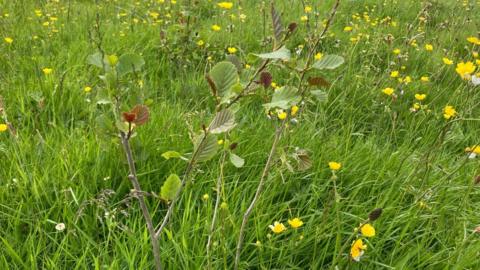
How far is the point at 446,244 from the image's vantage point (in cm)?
152

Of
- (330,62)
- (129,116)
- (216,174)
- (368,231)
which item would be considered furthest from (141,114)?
(216,174)

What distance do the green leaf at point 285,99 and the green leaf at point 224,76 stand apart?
3.0 inches

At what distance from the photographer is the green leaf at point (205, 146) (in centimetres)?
86

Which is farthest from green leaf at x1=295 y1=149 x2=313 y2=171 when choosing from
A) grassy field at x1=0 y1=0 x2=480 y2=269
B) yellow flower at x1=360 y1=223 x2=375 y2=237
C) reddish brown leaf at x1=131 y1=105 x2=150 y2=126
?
reddish brown leaf at x1=131 y1=105 x2=150 y2=126

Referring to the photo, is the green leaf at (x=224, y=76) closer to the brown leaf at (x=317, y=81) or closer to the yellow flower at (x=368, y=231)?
the brown leaf at (x=317, y=81)

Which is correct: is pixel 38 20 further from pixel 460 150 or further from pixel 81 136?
pixel 460 150

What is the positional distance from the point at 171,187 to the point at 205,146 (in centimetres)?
11

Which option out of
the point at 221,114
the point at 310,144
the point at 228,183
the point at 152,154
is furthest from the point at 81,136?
the point at 221,114

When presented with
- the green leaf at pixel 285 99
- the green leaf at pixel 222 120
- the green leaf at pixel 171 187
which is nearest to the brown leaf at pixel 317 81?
the green leaf at pixel 285 99

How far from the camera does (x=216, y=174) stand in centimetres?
169

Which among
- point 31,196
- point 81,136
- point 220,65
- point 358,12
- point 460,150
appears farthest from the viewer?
point 358,12

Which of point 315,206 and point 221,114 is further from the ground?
point 221,114

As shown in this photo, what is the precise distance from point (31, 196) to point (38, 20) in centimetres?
225

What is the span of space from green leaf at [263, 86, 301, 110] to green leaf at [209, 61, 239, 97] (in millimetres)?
77
